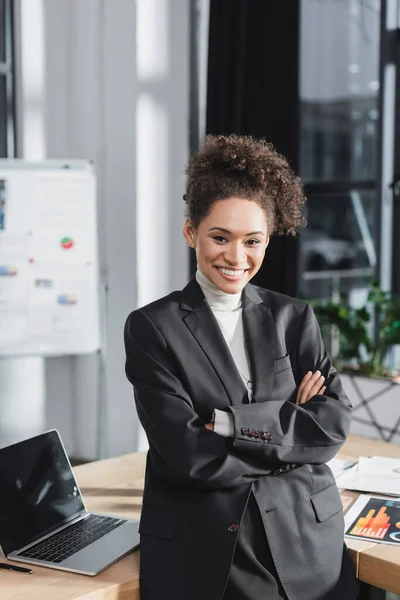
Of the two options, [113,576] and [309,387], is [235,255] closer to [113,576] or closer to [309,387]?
[309,387]

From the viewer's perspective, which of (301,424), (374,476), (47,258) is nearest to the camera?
(301,424)

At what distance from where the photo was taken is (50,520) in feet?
5.24

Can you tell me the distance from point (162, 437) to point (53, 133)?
3.13 meters

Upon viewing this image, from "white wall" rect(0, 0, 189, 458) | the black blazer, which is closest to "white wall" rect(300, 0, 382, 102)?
"white wall" rect(0, 0, 189, 458)

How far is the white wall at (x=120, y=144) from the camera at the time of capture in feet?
13.3

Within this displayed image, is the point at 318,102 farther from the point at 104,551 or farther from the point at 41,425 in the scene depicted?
the point at 104,551

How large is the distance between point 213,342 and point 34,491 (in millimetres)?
513

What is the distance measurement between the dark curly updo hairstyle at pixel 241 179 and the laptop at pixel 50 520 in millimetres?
633

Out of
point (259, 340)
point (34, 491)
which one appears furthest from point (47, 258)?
point (259, 340)

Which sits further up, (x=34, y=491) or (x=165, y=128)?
(x=165, y=128)

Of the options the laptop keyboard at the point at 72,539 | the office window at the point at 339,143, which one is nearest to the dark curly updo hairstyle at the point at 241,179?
the laptop keyboard at the point at 72,539

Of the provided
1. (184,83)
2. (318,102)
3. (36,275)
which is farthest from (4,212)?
(318,102)

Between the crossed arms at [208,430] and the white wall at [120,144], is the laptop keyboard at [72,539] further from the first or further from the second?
the white wall at [120,144]

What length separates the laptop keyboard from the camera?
1476 mm
